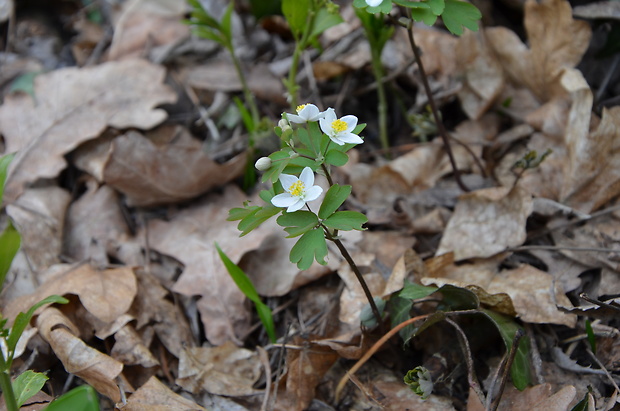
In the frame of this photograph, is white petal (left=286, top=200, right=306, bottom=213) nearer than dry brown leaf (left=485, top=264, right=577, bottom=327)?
Yes

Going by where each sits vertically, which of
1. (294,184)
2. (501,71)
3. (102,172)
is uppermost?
(294,184)

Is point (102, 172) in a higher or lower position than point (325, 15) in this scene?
lower

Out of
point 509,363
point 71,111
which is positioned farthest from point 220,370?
point 71,111

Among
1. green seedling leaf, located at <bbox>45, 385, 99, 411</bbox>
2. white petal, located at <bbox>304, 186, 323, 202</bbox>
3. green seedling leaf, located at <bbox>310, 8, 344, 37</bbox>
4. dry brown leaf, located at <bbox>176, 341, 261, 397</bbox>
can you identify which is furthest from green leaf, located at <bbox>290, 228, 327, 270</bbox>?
green seedling leaf, located at <bbox>310, 8, 344, 37</bbox>

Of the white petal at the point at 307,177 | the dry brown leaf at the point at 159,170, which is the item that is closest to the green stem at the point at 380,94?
the dry brown leaf at the point at 159,170

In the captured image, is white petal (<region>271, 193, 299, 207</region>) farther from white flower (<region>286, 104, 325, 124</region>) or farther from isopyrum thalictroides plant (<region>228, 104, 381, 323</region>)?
white flower (<region>286, 104, 325, 124</region>)

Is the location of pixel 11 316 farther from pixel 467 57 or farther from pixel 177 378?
pixel 467 57

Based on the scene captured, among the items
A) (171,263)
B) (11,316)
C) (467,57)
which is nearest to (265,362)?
(171,263)
